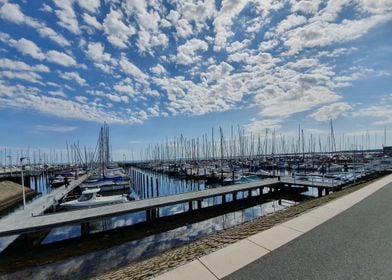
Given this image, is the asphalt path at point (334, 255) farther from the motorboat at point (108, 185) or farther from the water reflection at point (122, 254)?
the motorboat at point (108, 185)

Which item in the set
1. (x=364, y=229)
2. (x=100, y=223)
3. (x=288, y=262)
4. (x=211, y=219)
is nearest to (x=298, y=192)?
(x=211, y=219)

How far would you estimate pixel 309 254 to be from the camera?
4.96m

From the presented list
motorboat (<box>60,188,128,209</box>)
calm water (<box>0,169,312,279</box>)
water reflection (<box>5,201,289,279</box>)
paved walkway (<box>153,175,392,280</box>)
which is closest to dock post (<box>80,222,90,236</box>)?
calm water (<box>0,169,312,279</box>)

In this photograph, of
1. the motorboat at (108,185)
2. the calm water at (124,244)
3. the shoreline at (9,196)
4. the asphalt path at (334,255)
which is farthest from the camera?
the motorboat at (108,185)

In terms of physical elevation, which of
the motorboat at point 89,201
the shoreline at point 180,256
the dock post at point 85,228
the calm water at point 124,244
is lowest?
the calm water at point 124,244

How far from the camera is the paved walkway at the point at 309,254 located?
14.0 feet

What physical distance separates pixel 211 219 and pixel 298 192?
14399mm

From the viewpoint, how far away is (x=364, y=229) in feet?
20.5

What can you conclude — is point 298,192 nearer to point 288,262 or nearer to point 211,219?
point 211,219

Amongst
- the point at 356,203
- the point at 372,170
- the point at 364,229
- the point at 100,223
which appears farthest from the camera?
the point at 372,170

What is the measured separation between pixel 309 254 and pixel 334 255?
46cm

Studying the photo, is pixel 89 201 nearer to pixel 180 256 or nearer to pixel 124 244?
pixel 124 244

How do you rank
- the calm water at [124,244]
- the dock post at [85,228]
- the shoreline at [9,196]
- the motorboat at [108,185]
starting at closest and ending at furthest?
the calm water at [124,244] → the dock post at [85,228] → the shoreline at [9,196] → the motorboat at [108,185]

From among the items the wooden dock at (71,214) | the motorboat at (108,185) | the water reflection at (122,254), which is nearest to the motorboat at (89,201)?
the wooden dock at (71,214)
